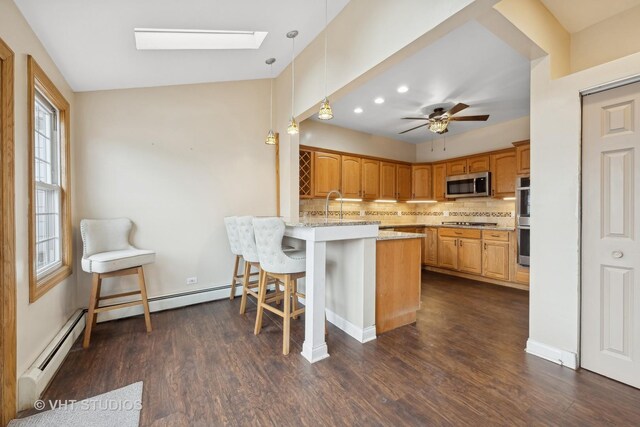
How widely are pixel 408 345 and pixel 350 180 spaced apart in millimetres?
3164

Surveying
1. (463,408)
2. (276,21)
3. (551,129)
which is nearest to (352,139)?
(276,21)

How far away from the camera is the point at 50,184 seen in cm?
227

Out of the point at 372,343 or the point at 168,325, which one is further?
the point at 168,325

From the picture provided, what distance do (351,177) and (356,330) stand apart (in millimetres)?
3078

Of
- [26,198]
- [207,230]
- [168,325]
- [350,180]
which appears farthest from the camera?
[350,180]

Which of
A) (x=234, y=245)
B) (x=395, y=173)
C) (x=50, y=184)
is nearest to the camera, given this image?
(x=50, y=184)

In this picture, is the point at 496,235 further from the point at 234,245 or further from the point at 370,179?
the point at 234,245

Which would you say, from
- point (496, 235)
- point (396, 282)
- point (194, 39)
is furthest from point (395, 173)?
point (194, 39)

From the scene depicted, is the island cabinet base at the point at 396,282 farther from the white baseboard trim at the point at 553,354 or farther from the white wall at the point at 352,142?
the white wall at the point at 352,142

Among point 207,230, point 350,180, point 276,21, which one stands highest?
point 276,21

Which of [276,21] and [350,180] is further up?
[276,21]

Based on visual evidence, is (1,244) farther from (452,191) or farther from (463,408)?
(452,191)

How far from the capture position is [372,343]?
2.37m

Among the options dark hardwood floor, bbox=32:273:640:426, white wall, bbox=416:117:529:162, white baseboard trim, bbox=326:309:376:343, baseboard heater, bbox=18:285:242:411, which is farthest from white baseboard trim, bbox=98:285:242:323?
white wall, bbox=416:117:529:162
